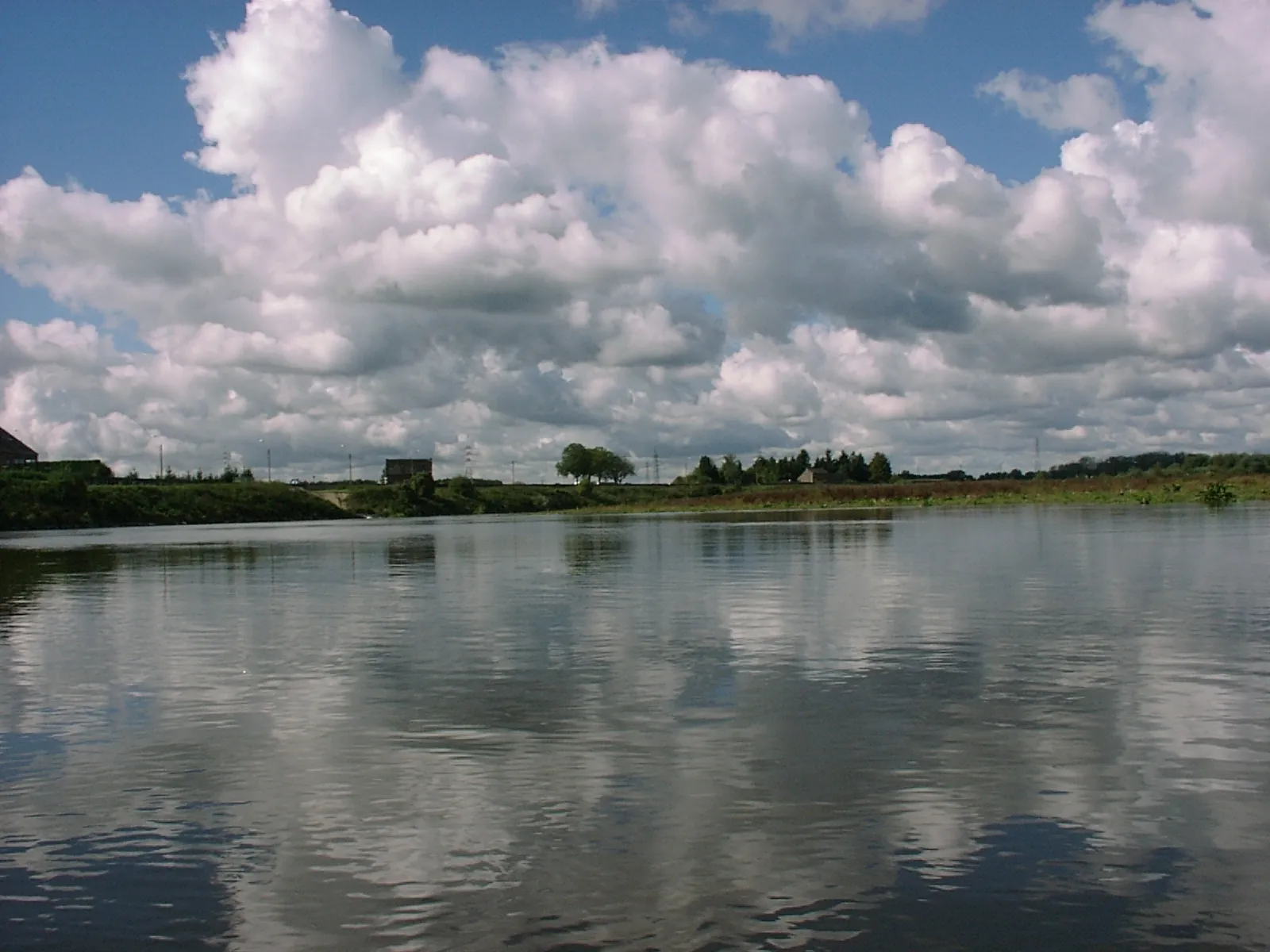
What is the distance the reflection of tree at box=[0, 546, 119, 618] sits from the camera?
40.4m

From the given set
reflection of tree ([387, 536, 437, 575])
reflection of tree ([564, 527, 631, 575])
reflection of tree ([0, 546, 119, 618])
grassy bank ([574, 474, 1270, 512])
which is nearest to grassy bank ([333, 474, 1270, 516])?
grassy bank ([574, 474, 1270, 512])

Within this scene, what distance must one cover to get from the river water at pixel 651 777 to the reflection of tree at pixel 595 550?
1752 cm

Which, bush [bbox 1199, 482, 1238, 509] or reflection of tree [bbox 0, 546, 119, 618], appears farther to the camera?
bush [bbox 1199, 482, 1238, 509]

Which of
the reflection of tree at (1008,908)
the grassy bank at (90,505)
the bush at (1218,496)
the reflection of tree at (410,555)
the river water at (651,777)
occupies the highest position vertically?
the grassy bank at (90,505)

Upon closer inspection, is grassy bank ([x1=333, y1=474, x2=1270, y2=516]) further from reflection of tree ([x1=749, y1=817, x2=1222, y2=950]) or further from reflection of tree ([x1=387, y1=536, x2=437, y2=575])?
reflection of tree ([x1=749, y1=817, x2=1222, y2=950])

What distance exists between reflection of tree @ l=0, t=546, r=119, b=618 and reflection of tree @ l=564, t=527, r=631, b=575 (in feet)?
62.9

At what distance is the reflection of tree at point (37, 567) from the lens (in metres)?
40.4

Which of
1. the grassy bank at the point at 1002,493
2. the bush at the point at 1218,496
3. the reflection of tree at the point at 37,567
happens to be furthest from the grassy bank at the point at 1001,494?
the reflection of tree at the point at 37,567

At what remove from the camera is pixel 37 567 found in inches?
2290

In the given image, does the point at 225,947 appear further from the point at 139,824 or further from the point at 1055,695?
the point at 1055,695

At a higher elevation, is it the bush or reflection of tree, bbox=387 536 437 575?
the bush

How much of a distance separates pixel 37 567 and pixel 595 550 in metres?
27.5

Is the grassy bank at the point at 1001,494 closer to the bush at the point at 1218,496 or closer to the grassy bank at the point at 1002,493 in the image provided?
the grassy bank at the point at 1002,493

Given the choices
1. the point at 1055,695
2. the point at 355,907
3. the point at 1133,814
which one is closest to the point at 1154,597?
the point at 1055,695
